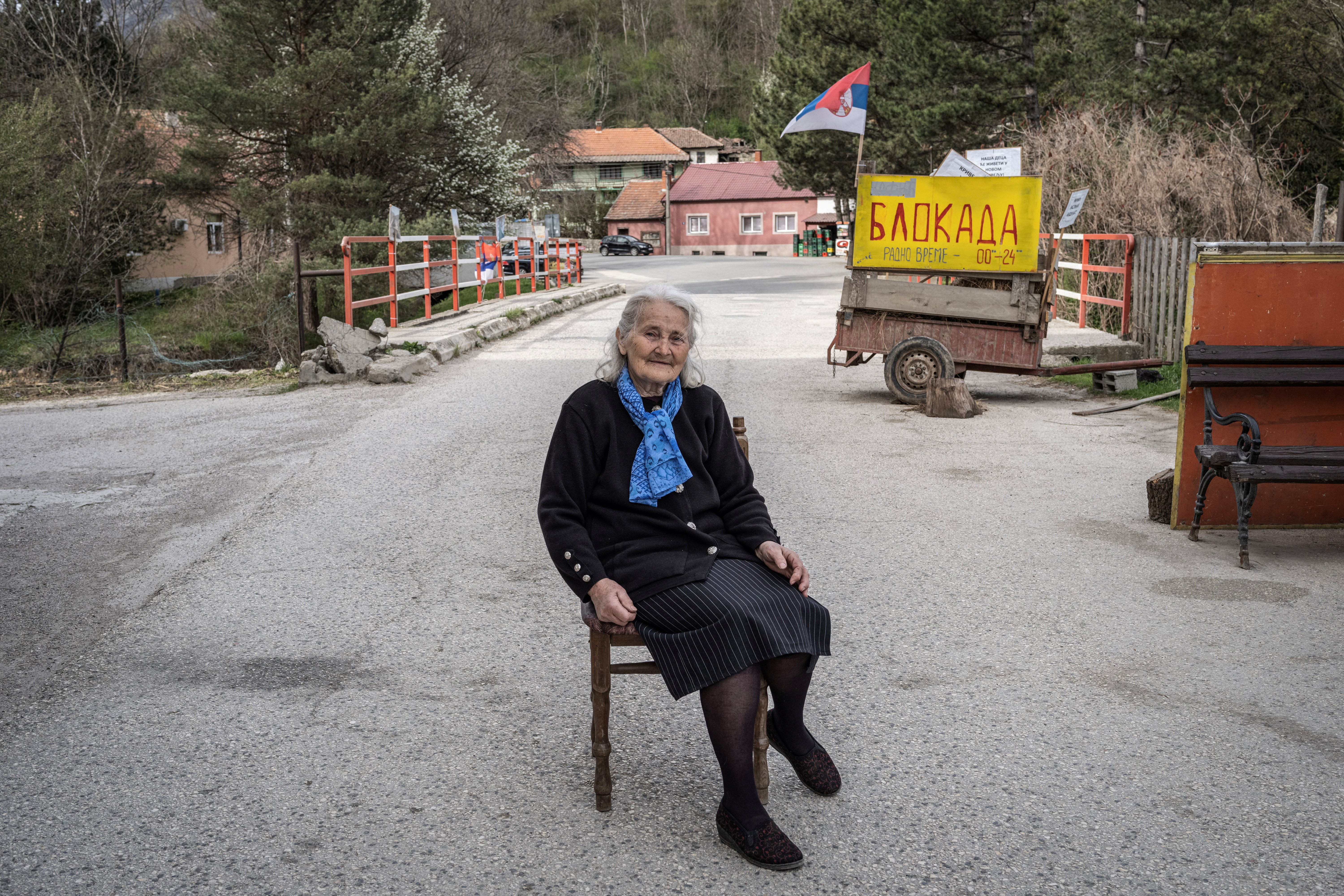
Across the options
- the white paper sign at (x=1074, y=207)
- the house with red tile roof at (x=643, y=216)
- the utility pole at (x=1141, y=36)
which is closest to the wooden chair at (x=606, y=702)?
A: the white paper sign at (x=1074, y=207)

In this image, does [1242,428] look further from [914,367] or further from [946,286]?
[946,286]

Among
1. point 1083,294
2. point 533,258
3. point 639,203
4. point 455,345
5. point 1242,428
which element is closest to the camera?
point 1242,428

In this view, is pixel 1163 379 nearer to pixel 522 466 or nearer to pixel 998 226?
pixel 998 226

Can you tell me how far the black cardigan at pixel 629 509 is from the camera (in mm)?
3287

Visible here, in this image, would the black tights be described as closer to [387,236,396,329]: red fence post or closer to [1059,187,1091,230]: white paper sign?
[1059,187,1091,230]: white paper sign

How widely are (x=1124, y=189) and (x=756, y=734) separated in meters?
15.5

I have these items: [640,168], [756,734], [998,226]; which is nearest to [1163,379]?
[998,226]

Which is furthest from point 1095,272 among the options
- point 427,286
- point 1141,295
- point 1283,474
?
point 1283,474

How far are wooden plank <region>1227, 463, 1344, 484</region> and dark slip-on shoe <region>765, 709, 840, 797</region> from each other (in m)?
3.20

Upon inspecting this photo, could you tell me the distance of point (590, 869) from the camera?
Result: 2.96 metres

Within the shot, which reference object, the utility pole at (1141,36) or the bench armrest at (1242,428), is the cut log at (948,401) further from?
the utility pole at (1141,36)

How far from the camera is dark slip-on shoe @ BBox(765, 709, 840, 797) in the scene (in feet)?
11.0

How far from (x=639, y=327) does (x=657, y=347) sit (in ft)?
0.28

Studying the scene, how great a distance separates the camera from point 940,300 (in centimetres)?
1054
